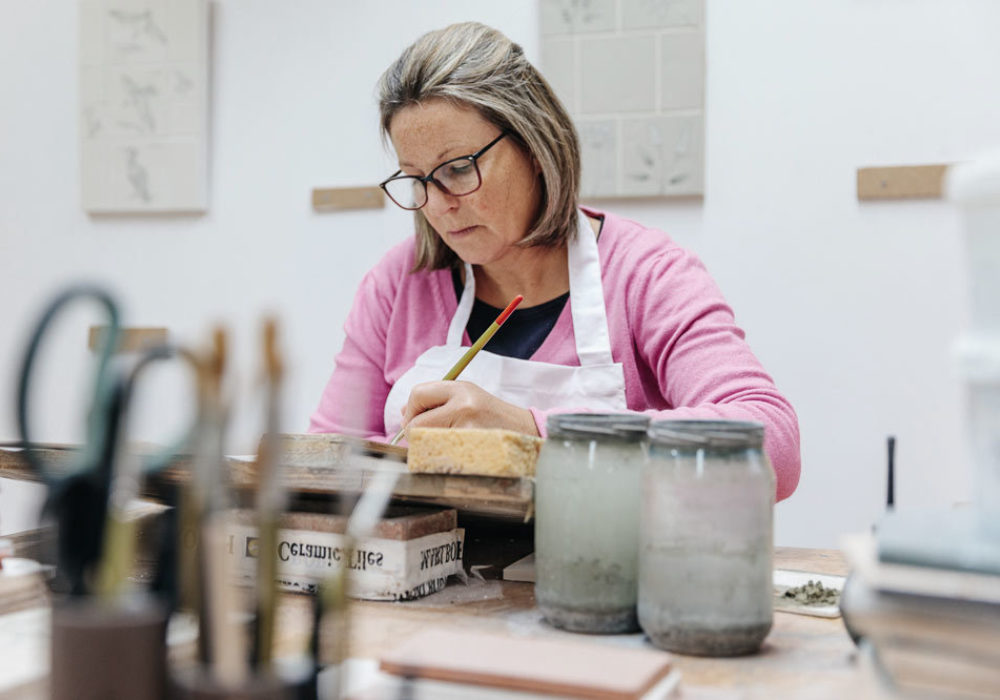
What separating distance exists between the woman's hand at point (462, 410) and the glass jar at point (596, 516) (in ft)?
1.24

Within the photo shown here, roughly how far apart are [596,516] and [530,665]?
0.19 metres

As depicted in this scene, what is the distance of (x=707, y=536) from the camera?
0.67 m

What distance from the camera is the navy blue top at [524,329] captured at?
5.08ft

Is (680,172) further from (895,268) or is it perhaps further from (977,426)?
(977,426)

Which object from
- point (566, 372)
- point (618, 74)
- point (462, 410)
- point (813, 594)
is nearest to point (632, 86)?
point (618, 74)

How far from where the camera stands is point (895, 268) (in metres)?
2.11

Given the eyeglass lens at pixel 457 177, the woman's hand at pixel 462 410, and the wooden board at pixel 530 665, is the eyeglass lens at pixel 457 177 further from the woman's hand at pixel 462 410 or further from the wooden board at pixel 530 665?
the wooden board at pixel 530 665

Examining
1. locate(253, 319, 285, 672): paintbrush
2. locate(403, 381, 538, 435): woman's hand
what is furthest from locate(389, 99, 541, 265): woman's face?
locate(253, 319, 285, 672): paintbrush

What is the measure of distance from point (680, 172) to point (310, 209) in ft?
3.26

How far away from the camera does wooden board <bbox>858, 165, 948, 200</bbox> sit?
2068 millimetres

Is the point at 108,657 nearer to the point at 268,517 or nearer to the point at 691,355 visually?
the point at 268,517

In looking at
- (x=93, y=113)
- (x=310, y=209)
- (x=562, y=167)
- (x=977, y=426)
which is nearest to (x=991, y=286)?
(x=977, y=426)

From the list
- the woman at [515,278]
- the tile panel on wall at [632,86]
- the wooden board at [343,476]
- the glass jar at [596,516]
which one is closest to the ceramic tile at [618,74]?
the tile panel on wall at [632,86]

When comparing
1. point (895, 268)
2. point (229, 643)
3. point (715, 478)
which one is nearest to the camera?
point (229, 643)
